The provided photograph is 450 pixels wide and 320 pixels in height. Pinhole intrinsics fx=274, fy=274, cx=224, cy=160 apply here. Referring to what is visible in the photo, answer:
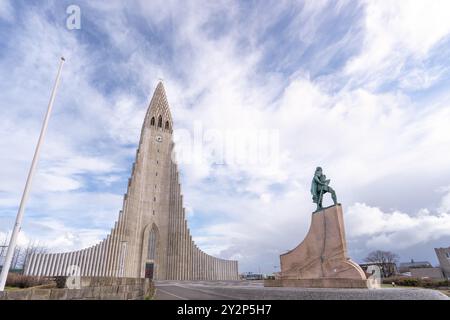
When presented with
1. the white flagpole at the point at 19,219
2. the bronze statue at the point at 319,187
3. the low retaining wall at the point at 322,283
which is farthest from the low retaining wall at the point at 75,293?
the bronze statue at the point at 319,187

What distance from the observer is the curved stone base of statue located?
30.9ft

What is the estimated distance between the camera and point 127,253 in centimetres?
3519

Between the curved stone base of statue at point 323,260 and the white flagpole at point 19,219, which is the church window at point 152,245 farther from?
the white flagpole at point 19,219

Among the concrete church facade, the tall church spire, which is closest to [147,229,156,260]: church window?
the concrete church facade

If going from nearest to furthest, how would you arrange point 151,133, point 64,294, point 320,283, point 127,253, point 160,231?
point 64,294 → point 320,283 → point 127,253 → point 160,231 → point 151,133

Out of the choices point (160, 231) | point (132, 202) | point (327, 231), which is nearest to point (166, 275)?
point (160, 231)

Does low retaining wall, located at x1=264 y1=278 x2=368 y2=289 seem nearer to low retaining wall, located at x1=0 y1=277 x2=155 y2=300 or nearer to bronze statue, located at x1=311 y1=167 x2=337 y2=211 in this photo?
bronze statue, located at x1=311 y1=167 x2=337 y2=211

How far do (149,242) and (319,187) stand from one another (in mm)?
31291

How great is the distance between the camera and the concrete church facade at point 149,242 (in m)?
32.9

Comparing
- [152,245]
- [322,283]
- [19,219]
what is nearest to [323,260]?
[322,283]

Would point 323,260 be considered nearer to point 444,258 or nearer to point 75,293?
point 75,293
